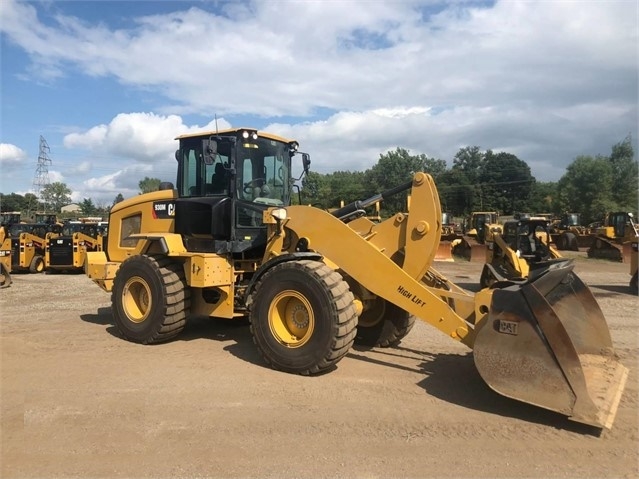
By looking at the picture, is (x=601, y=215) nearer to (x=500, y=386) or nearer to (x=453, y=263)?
(x=453, y=263)

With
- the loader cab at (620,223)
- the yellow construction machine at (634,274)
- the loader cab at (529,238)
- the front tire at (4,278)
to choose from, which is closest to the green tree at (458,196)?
the loader cab at (620,223)

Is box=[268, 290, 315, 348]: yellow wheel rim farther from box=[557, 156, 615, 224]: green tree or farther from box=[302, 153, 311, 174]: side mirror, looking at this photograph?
box=[557, 156, 615, 224]: green tree

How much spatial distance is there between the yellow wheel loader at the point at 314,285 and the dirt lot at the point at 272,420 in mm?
346

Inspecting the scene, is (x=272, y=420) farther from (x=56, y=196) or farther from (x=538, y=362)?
(x=56, y=196)

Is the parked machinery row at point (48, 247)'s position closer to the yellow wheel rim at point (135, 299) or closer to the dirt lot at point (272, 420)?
the dirt lot at point (272, 420)

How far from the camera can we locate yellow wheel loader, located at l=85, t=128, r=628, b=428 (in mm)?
4469

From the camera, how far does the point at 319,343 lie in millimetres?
5500

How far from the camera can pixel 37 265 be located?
742 inches

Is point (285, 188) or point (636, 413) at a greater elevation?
point (285, 188)

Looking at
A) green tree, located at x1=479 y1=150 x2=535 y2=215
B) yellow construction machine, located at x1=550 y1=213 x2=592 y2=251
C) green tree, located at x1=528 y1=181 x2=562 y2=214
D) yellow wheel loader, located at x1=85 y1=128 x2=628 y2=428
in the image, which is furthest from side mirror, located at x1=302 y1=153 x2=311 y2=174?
green tree, located at x1=479 y1=150 x2=535 y2=215

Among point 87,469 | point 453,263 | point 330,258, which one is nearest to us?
point 87,469

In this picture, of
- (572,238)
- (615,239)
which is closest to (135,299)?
(615,239)

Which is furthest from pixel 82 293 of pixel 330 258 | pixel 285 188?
pixel 330 258

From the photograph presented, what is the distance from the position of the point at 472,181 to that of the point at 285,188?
83539 millimetres
